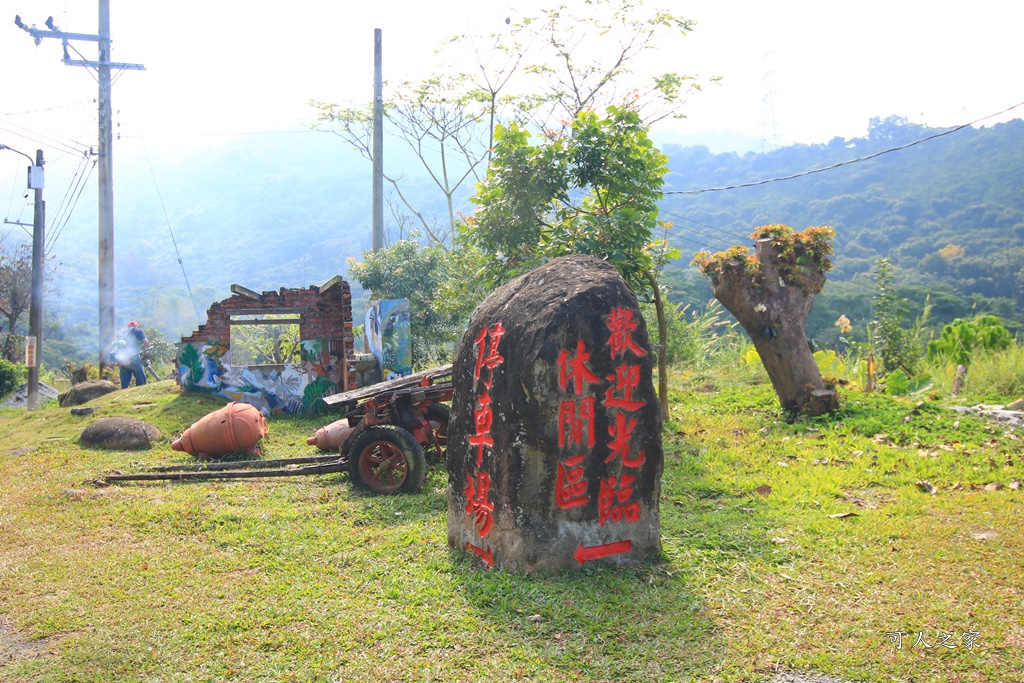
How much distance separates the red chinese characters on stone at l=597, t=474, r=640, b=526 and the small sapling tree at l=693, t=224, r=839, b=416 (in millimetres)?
5925

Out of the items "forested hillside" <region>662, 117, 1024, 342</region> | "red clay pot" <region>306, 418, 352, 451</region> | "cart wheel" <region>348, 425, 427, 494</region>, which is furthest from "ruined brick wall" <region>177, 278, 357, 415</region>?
"forested hillside" <region>662, 117, 1024, 342</region>

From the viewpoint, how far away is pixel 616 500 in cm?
528

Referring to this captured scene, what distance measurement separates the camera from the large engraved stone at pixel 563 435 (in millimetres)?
5129

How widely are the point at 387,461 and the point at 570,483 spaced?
10.8ft

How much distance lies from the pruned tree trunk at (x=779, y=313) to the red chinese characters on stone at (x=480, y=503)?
6.31 metres

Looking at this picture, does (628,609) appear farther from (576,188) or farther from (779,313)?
(779,313)

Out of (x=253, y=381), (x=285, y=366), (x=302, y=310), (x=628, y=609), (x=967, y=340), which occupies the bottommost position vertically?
(x=628, y=609)

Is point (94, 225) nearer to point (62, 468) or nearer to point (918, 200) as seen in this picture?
point (918, 200)

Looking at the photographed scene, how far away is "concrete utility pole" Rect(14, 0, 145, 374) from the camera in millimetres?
17672

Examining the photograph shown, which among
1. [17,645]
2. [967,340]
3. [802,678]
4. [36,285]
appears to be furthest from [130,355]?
[967,340]

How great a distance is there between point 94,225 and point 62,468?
5129 inches

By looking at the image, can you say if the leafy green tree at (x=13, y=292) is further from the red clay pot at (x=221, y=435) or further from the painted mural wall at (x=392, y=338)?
the red clay pot at (x=221, y=435)

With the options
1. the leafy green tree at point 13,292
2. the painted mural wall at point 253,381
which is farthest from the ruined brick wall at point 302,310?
the leafy green tree at point 13,292

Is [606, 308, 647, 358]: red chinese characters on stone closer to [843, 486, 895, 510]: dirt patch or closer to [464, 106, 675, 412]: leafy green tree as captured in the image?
[843, 486, 895, 510]: dirt patch
